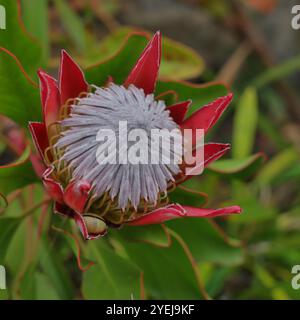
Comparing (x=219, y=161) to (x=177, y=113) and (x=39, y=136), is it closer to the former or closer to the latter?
(x=177, y=113)

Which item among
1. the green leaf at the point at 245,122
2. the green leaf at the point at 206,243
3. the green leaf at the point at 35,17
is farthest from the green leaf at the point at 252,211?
the green leaf at the point at 35,17

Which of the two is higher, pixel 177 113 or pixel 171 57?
pixel 171 57

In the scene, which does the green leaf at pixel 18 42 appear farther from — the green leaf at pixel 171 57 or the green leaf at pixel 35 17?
the green leaf at pixel 171 57

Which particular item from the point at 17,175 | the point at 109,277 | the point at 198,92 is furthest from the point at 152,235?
the point at 198,92

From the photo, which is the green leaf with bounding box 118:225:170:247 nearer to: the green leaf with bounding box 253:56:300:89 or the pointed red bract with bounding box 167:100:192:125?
the pointed red bract with bounding box 167:100:192:125

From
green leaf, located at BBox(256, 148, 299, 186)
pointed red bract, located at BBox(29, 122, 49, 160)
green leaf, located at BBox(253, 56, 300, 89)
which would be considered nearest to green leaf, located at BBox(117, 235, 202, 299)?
pointed red bract, located at BBox(29, 122, 49, 160)
